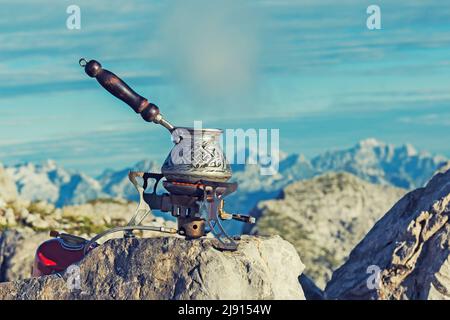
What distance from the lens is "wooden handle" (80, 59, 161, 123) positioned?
24244mm

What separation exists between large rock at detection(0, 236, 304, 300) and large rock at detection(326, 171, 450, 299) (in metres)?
3.91

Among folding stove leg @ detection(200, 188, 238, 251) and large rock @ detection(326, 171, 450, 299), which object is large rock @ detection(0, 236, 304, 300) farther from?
large rock @ detection(326, 171, 450, 299)

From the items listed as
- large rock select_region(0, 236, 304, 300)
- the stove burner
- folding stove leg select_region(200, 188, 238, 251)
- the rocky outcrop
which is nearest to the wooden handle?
the stove burner

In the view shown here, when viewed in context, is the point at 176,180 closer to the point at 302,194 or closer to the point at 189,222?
the point at 189,222

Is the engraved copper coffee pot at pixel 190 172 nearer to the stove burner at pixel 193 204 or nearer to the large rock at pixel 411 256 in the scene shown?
the stove burner at pixel 193 204

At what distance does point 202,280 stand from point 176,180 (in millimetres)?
2454

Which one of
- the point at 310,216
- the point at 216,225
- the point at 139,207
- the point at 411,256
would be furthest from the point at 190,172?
the point at 310,216

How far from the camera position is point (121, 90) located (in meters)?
24.3

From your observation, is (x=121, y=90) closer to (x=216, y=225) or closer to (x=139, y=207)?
(x=139, y=207)

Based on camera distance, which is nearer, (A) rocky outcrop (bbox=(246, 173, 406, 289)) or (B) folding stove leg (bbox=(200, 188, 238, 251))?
(B) folding stove leg (bbox=(200, 188, 238, 251))

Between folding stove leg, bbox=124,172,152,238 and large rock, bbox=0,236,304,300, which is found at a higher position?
folding stove leg, bbox=124,172,152,238

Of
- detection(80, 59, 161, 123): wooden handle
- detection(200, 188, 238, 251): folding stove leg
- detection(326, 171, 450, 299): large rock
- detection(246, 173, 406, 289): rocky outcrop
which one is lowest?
detection(246, 173, 406, 289): rocky outcrop

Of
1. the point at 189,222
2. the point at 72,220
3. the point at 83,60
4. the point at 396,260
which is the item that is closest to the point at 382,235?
the point at 396,260

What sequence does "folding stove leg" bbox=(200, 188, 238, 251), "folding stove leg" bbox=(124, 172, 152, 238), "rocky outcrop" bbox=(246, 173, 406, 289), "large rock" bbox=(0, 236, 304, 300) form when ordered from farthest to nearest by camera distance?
"rocky outcrop" bbox=(246, 173, 406, 289)
"folding stove leg" bbox=(124, 172, 152, 238)
"folding stove leg" bbox=(200, 188, 238, 251)
"large rock" bbox=(0, 236, 304, 300)
